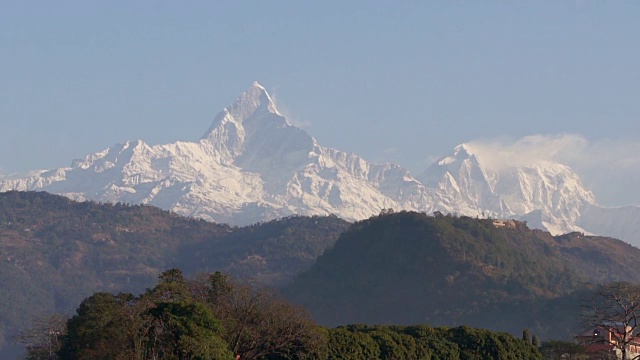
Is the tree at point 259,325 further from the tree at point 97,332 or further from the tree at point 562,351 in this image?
the tree at point 562,351

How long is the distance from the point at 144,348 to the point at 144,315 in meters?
4.22

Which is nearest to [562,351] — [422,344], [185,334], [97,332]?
[422,344]

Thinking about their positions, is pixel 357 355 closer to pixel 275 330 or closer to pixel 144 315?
pixel 275 330

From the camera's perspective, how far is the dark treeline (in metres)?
80.8

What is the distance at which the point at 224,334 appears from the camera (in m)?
86.1

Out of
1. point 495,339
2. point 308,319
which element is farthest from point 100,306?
point 495,339

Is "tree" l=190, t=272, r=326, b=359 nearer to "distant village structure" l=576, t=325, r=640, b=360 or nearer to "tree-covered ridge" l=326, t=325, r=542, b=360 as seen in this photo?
"tree-covered ridge" l=326, t=325, r=542, b=360

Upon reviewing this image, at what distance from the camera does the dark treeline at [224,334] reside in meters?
80.8

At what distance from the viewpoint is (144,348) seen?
262ft

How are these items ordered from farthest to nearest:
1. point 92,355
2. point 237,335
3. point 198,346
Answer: point 237,335, point 92,355, point 198,346

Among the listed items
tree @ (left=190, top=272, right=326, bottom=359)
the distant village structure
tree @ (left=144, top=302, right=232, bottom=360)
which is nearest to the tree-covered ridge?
tree @ (left=190, top=272, right=326, bottom=359)

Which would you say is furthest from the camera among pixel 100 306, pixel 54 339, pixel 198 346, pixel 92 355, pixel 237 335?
pixel 54 339

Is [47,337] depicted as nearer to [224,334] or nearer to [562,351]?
[224,334]

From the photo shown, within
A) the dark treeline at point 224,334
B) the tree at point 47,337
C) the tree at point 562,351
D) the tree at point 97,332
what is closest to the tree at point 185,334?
the dark treeline at point 224,334
